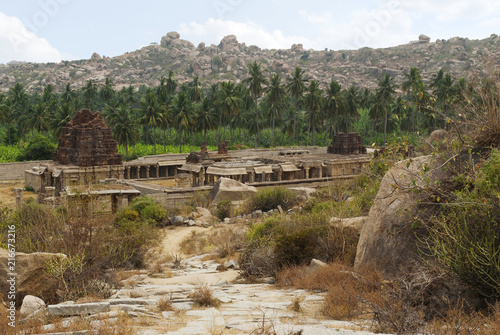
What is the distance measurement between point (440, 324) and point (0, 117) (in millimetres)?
68695

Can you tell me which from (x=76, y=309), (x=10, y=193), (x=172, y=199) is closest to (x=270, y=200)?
(x=172, y=199)

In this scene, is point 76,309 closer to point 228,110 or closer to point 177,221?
point 177,221

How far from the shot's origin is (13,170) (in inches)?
1964

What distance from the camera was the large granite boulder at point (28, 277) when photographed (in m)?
9.13

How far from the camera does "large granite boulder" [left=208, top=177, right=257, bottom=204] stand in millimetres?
29203

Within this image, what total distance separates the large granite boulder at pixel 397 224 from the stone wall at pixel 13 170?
155 ft

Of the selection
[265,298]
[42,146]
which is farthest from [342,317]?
[42,146]

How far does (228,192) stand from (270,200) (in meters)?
2.95

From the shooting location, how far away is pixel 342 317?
7.69 metres

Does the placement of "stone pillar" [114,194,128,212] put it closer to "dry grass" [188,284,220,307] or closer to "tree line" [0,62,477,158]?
"dry grass" [188,284,220,307]

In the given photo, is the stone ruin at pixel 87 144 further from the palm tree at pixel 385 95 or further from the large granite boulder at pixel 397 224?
the palm tree at pixel 385 95

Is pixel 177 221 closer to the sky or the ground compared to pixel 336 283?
closer to the ground

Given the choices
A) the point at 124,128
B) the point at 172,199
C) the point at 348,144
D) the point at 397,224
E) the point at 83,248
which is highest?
the point at 124,128

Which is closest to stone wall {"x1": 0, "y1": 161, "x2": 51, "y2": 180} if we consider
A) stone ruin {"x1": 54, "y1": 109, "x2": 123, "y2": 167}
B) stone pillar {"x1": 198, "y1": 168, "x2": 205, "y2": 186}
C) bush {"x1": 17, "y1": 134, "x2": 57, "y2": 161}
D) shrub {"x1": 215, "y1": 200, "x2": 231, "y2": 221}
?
bush {"x1": 17, "y1": 134, "x2": 57, "y2": 161}
